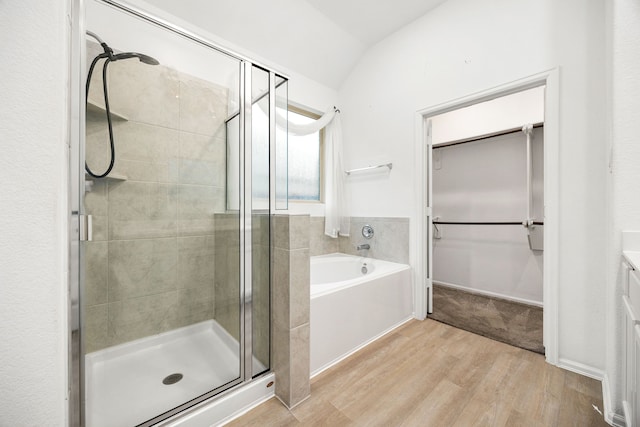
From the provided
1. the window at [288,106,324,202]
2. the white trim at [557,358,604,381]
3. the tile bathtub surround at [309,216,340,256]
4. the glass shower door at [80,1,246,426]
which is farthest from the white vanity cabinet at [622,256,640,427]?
the window at [288,106,324,202]

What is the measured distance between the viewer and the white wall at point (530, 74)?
4.61ft

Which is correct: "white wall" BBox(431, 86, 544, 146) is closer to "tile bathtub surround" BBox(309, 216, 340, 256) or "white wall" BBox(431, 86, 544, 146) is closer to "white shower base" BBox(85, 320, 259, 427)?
"tile bathtub surround" BBox(309, 216, 340, 256)

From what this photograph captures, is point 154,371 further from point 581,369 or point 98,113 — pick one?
point 581,369

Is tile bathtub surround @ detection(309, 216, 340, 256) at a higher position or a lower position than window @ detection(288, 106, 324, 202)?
lower

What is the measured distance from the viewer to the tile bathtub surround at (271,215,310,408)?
1180 millimetres

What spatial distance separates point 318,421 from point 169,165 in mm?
1609

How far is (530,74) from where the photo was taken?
1623 mm

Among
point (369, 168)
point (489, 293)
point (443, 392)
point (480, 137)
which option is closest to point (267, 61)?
point (369, 168)

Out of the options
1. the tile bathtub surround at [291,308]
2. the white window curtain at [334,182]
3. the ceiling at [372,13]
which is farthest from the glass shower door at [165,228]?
the ceiling at [372,13]

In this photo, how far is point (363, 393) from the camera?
128 centimetres

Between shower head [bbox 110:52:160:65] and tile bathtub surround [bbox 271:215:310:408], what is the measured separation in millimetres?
1114

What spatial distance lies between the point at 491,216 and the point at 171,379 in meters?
3.30

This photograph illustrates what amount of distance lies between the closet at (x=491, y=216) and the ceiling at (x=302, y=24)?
144cm

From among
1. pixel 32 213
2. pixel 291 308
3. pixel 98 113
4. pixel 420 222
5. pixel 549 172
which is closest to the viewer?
pixel 32 213
